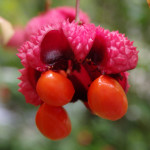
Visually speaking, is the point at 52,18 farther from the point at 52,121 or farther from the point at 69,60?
the point at 52,121

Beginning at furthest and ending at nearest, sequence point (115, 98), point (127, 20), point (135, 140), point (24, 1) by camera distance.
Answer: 1. point (24, 1)
2. point (127, 20)
3. point (135, 140)
4. point (115, 98)

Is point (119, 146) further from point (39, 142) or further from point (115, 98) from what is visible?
point (115, 98)

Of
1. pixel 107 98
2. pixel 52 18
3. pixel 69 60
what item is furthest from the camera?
pixel 52 18

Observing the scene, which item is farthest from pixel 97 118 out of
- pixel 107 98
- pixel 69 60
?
pixel 107 98

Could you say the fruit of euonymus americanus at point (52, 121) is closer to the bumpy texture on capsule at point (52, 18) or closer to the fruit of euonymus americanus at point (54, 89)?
the fruit of euonymus americanus at point (54, 89)

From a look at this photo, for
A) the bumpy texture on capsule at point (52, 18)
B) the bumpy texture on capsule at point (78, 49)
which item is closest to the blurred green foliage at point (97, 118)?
the bumpy texture on capsule at point (52, 18)

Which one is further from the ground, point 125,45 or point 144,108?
point 125,45

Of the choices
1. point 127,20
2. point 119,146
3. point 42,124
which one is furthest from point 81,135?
point 42,124
